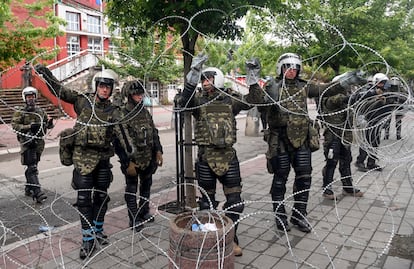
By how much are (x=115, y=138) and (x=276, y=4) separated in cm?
252

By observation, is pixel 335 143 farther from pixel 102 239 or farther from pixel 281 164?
pixel 102 239

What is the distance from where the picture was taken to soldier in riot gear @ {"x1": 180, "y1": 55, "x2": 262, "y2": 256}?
4.04 meters

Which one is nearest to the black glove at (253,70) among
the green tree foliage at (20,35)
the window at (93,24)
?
the green tree foliage at (20,35)

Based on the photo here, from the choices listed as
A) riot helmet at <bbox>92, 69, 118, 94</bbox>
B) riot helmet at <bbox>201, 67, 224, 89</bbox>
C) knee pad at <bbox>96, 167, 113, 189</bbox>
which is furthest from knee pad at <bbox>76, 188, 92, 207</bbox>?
riot helmet at <bbox>201, 67, 224, 89</bbox>

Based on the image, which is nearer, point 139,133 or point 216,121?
point 216,121

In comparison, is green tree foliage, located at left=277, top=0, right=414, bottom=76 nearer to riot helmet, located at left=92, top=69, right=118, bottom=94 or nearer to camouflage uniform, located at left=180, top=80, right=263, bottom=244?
camouflage uniform, located at left=180, top=80, right=263, bottom=244

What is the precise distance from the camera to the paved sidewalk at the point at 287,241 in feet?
13.1

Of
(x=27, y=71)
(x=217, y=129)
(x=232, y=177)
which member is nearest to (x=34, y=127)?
(x=27, y=71)

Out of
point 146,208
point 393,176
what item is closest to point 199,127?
point 146,208

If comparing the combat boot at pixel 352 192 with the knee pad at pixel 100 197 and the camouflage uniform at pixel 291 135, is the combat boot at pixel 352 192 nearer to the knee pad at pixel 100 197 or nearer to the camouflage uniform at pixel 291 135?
the camouflage uniform at pixel 291 135

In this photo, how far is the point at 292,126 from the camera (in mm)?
4633

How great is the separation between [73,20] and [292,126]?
26558 millimetres

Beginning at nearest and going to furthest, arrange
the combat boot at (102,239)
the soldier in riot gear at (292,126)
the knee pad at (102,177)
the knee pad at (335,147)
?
the knee pad at (102,177)
the combat boot at (102,239)
the soldier in riot gear at (292,126)
the knee pad at (335,147)

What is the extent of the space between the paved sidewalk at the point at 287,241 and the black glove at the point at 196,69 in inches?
50.9
